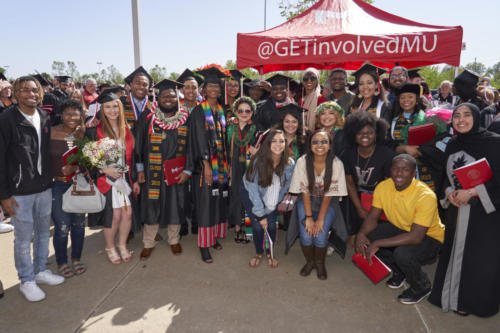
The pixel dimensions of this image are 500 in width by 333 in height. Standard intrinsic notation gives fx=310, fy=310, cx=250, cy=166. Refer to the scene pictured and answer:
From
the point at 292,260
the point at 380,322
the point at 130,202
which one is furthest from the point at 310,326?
the point at 130,202

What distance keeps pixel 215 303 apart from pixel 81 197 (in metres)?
1.88

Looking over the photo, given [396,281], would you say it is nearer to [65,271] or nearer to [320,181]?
[320,181]

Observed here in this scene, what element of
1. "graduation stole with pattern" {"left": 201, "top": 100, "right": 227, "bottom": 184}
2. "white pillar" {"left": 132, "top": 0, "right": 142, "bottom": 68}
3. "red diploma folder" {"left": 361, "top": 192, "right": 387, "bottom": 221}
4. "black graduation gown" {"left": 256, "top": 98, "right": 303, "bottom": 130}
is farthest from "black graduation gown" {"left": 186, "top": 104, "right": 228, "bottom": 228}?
"white pillar" {"left": 132, "top": 0, "right": 142, "bottom": 68}

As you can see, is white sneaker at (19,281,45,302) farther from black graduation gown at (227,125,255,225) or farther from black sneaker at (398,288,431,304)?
black sneaker at (398,288,431,304)

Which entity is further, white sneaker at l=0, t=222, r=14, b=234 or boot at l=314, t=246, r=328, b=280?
white sneaker at l=0, t=222, r=14, b=234

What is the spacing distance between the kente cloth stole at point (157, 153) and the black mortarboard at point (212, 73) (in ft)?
2.37

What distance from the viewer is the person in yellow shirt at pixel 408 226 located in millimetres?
3125

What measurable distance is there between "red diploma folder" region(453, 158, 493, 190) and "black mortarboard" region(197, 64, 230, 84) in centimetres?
294

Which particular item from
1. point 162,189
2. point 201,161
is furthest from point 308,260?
point 162,189

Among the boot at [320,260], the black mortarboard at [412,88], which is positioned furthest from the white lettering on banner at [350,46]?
A: the boot at [320,260]

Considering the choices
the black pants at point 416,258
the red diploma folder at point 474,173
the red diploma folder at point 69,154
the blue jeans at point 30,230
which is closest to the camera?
the red diploma folder at point 474,173

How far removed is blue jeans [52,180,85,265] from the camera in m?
3.51

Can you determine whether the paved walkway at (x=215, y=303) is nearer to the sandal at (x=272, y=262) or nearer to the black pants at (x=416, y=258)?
the sandal at (x=272, y=262)

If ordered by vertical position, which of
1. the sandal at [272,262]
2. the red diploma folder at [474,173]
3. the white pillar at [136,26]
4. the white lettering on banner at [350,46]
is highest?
the white pillar at [136,26]
